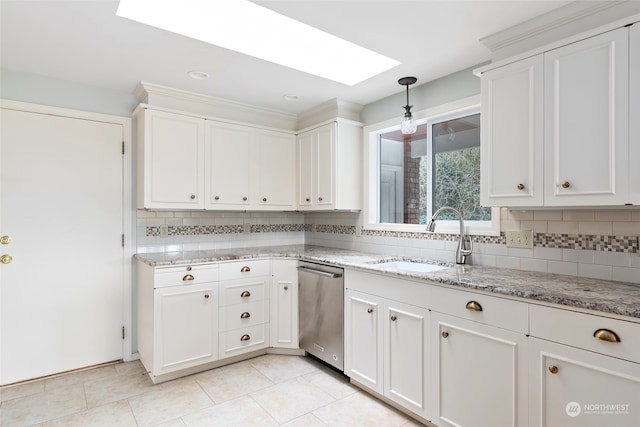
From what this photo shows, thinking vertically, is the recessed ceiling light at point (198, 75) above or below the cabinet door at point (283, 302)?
above

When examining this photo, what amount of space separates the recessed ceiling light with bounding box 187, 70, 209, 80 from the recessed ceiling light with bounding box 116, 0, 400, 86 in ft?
1.58

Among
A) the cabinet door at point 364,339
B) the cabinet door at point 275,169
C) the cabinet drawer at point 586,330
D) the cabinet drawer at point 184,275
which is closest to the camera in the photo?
the cabinet drawer at point 586,330

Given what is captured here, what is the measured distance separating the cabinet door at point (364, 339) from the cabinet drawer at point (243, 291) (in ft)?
2.79

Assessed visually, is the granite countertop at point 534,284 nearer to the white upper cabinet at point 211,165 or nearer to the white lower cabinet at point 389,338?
the white lower cabinet at point 389,338

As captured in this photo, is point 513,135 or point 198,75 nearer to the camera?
point 513,135

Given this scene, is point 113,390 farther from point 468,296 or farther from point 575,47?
point 575,47

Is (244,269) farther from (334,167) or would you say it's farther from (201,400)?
(334,167)

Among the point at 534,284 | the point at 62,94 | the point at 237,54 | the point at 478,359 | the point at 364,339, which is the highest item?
the point at 237,54

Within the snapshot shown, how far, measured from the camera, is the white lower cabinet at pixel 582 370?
130cm

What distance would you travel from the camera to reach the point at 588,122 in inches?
65.4

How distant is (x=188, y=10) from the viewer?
2.01 metres

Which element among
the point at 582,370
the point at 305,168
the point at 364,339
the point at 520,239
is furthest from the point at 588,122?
the point at 305,168

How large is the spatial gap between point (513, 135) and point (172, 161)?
8.23 feet

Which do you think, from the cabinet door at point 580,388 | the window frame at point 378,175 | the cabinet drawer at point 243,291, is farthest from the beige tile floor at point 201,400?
the window frame at point 378,175
